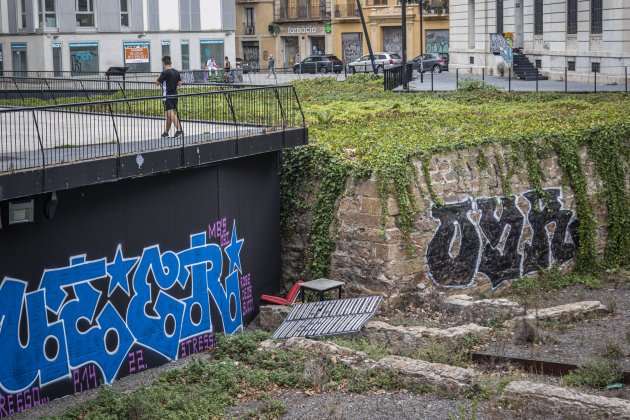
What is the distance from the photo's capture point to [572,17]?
51.1 metres

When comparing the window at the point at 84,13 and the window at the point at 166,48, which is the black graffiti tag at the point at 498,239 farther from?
the window at the point at 166,48

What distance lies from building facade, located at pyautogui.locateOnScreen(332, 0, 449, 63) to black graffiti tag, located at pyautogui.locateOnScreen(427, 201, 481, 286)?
175 ft

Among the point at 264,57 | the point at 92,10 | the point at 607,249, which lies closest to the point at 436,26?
the point at 264,57

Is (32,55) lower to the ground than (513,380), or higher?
higher

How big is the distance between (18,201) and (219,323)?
18.6 ft

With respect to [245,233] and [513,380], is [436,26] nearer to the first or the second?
[245,233]

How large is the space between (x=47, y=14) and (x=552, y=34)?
975 inches

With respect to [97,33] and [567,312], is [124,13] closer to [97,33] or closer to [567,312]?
[97,33]

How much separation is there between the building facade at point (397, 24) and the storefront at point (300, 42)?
2176 millimetres

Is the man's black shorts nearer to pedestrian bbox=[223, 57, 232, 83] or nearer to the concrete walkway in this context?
the concrete walkway

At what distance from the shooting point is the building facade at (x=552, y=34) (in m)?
46.6

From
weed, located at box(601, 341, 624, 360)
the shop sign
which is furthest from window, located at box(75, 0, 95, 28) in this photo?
weed, located at box(601, 341, 624, 360)

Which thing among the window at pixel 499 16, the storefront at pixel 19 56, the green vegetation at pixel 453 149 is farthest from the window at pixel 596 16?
the storefront at pixel 19 56

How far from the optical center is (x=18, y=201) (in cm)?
1583
